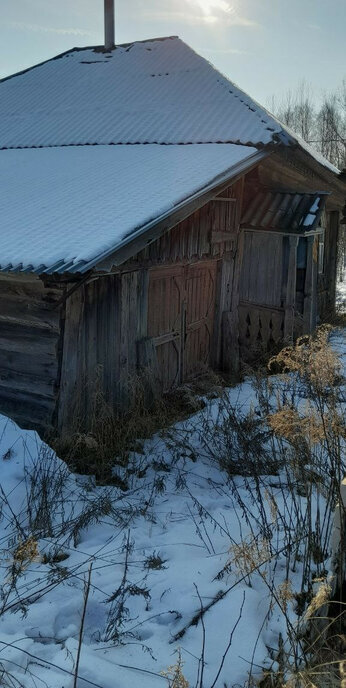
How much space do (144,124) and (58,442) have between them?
5.86 meters

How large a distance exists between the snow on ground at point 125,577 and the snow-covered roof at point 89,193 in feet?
5.67

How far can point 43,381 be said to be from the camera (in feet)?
20.2

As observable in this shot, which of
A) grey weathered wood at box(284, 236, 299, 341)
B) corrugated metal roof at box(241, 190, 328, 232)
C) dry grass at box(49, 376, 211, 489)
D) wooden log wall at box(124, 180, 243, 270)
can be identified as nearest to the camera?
dry grass at box(49, 376, 211, 489)

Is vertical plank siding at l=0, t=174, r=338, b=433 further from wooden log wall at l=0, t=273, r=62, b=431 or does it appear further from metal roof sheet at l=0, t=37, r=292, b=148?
metal roof sheet at l=0, t=37, r=292, b=148

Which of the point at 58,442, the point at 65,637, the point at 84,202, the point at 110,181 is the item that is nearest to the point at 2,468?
the point at 58,442

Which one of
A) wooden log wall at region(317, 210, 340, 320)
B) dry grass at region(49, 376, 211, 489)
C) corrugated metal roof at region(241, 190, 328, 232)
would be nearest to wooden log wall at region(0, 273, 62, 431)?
dry grass at region(49, 376, 211, 489)

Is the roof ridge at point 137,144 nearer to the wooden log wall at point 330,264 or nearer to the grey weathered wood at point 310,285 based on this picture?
the grey weathered wood at point 310,285

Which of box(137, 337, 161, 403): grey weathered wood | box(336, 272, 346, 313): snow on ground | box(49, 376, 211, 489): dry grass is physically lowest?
box(49, 376, 211, 489): dry grass

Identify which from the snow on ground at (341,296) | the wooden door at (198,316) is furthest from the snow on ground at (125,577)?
the snow on ground at (341,296)

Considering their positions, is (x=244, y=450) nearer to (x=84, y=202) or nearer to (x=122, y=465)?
(x=122, y=465)

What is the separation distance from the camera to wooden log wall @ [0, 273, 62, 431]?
600 centimetres

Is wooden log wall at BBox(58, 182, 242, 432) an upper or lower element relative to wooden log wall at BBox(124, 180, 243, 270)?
lower

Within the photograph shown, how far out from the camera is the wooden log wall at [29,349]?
6.00m

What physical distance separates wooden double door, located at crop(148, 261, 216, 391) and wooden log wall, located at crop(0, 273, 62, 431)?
186cm
